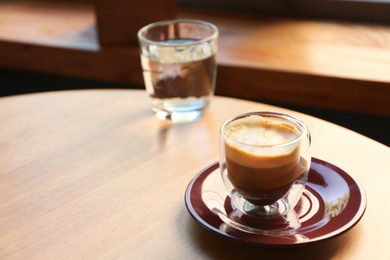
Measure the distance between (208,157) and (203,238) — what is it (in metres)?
0.22

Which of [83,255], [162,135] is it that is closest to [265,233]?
[83,255]

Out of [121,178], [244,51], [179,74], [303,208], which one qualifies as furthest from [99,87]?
[303,208]

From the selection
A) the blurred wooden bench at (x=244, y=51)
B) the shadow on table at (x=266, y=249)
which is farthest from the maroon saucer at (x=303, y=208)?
the blurred wooden bench at (x=244, y=51)

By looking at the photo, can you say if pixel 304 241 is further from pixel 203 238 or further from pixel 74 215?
pixel 74 215

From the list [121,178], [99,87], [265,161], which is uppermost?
[265,161]

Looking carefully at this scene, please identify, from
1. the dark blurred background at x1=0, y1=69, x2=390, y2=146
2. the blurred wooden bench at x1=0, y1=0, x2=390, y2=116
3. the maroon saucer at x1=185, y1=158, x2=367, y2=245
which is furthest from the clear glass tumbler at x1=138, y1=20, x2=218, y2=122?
the dark blurred background at x1=0, y1=69, x2=390, y2=146

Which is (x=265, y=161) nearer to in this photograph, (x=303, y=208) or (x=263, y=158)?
(x=263, y=158)

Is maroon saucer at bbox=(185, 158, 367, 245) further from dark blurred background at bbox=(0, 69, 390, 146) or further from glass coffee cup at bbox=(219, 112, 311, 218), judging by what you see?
dark blurred background at bbox=(0, 69, 390, 146)

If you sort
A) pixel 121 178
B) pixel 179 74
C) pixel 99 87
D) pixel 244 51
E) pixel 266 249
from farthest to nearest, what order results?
pixel 99 87 < pixel 244 51 < pixel 179 74 < pixel 121 178 < pixel 266 249

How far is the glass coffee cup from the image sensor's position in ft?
2.30

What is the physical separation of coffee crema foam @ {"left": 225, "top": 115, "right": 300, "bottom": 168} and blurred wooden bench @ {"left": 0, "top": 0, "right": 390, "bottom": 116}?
75 cm

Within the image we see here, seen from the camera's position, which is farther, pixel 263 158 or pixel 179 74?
pixel 179 74

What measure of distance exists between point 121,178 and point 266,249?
0.93 feet

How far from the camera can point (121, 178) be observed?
866 millimetres
